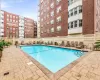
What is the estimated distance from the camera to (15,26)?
55.6 metres

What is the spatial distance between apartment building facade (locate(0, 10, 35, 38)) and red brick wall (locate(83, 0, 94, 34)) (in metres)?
46.2

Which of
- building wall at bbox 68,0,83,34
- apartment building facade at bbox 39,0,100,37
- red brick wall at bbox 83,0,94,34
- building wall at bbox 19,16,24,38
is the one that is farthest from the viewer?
building wall at bbox 19,16,24,38

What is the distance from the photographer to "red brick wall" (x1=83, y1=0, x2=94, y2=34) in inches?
605

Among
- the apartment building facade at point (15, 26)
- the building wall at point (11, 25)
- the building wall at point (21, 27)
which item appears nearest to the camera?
the apartment building facade at point (15, 26)

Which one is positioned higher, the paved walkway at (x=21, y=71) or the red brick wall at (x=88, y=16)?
the red brick wall at (x=88, y=16)

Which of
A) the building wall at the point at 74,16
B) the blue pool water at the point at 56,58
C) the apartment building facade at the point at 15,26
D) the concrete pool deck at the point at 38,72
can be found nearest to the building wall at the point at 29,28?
the apartment building facade at the point at 15,26

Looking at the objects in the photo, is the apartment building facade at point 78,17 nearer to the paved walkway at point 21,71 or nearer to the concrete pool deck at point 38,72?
the concrete pool deck at point 38,72

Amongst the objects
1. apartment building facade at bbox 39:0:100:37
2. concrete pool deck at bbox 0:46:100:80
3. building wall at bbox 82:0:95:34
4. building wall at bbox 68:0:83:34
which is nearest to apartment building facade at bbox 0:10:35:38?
apartment building facade at bbox 39:0:100:37

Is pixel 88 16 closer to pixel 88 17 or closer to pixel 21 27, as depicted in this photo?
pixel 88 17

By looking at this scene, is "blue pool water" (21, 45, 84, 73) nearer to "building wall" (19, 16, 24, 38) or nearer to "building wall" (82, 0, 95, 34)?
"building wall" (82, 0, 95, 34)

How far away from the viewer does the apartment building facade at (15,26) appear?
48.9 meters

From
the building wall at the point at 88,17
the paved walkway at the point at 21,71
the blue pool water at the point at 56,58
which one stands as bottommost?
the blue pool water at the point at 56,58

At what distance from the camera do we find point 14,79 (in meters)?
3.70

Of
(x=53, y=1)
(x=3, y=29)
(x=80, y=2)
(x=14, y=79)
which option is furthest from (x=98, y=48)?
(x=3, y=29)
